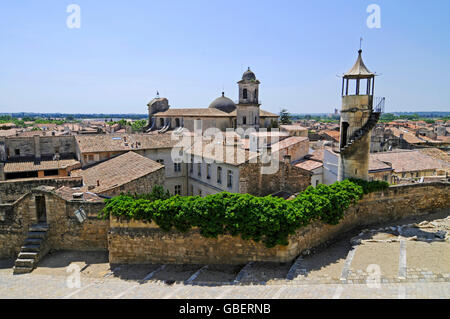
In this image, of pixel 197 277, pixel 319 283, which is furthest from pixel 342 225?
pixel 197 277

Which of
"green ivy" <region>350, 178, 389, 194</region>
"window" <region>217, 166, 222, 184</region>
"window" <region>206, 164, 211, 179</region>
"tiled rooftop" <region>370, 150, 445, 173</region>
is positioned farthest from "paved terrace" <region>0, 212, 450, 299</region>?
"tiled rooftop" <region>370, 150, 445, 173</region>

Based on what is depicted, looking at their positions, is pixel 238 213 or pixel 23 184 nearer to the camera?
pixel 238 213

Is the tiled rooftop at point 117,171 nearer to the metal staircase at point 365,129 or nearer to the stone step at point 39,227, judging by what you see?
the stone step at point 39,227

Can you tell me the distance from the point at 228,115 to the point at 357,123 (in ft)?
111

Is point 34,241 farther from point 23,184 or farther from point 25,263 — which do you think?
point 23,184

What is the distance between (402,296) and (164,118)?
49.9m

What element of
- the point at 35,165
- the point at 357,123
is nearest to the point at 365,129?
the point at 357,123

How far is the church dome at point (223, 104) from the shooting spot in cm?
5458

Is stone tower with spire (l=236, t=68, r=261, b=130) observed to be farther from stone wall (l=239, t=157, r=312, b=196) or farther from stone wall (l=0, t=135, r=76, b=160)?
stone wall (l=239, t=157, r=312, b=196)

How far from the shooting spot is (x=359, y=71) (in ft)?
62.0

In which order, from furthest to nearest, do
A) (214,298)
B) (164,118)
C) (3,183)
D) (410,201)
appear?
(164,118) < (3,183) < (410,201) < (214,298)

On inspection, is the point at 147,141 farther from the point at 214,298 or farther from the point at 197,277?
the point at 214,298

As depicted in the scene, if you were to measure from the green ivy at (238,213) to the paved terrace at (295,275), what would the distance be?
142 cm

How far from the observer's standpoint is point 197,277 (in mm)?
12992
